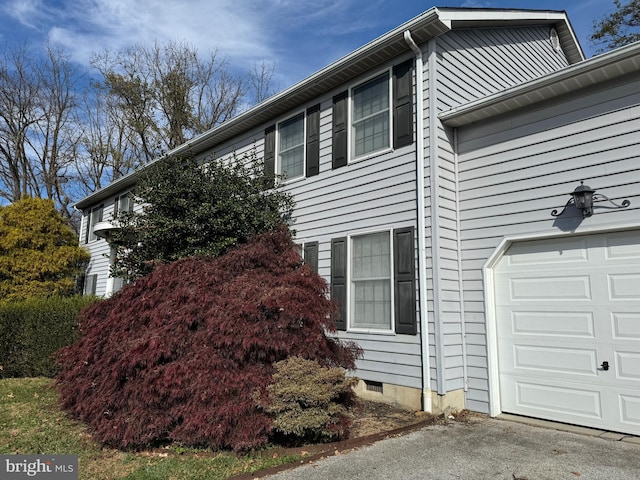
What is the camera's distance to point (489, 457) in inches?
166

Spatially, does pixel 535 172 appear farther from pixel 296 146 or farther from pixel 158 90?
pixel 158 90

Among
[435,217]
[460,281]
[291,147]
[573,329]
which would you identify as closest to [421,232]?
[435,217]

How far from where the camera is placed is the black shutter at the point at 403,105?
21.8ft

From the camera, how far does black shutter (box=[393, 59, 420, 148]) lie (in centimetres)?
665

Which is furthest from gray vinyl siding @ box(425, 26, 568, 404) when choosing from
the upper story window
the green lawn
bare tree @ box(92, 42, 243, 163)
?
bare tree @ box(92, 42, 243, 163)

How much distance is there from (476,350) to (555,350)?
959mm

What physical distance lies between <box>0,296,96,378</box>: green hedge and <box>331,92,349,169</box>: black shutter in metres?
5.82

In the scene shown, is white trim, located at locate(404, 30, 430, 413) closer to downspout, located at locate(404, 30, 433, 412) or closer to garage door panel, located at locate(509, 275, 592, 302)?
downspout, located at locate(404, 30, 433, 412)

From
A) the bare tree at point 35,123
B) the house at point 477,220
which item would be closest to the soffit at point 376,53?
the house at point 477,220

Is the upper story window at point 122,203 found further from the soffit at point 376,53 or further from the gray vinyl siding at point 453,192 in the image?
the gray vinyl siding at point 453,192

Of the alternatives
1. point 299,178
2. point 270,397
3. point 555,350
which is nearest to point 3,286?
point 299,178

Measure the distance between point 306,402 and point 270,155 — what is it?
19.2 ft

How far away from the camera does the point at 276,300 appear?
15.7 feet

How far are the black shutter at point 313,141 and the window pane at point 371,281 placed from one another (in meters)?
1.67
